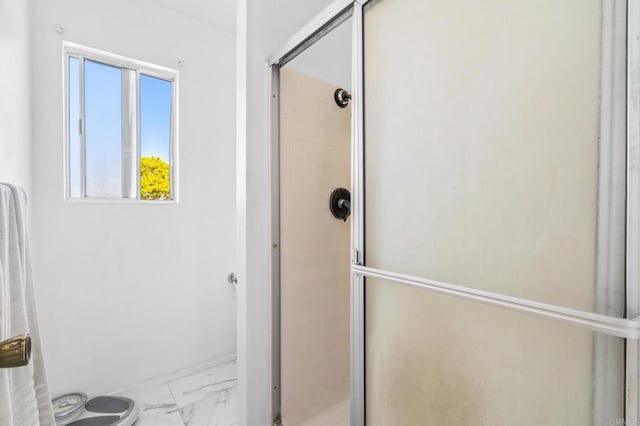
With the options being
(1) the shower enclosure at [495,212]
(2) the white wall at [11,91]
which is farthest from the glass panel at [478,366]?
(2) the white wall at [11,91]

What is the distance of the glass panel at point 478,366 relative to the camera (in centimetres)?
52

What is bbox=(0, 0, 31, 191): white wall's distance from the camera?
0.89m

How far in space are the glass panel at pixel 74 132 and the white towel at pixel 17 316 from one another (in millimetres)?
1588

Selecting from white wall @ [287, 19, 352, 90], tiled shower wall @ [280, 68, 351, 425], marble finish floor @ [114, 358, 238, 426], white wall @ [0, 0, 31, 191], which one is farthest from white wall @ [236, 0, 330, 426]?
white wall @ [0, 0, 31, 191]

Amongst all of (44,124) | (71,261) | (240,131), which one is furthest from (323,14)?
(71,261)

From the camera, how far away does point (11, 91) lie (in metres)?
1.04

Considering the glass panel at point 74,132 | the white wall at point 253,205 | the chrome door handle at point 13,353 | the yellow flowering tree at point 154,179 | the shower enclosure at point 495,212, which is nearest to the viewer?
the chrome door handle at point 13,353

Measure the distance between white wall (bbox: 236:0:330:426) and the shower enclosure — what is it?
586mm

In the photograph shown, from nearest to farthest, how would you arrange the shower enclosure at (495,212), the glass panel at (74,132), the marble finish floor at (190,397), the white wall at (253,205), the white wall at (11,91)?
1. the shower enclosure at (495,212)
2. the white wall at (11,91)
3. the white wall at (253,205)
4. the marble finish floor at (190,397)
5. the glass panel at (74,132)

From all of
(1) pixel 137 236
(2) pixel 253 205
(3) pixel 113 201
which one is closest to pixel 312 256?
(2) pixel 253 205

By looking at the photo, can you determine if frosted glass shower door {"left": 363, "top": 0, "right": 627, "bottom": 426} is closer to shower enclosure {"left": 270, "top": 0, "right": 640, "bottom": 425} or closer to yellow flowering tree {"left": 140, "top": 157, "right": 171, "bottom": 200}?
shower enclosure {"left": 270, "top": 0, "right": 640, "bottom": 425}

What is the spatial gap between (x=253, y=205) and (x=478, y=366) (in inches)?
41.6

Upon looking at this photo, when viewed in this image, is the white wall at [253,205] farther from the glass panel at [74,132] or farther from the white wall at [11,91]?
the glass panel at [74,132]

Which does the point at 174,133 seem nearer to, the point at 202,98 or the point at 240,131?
the point at 202,98
